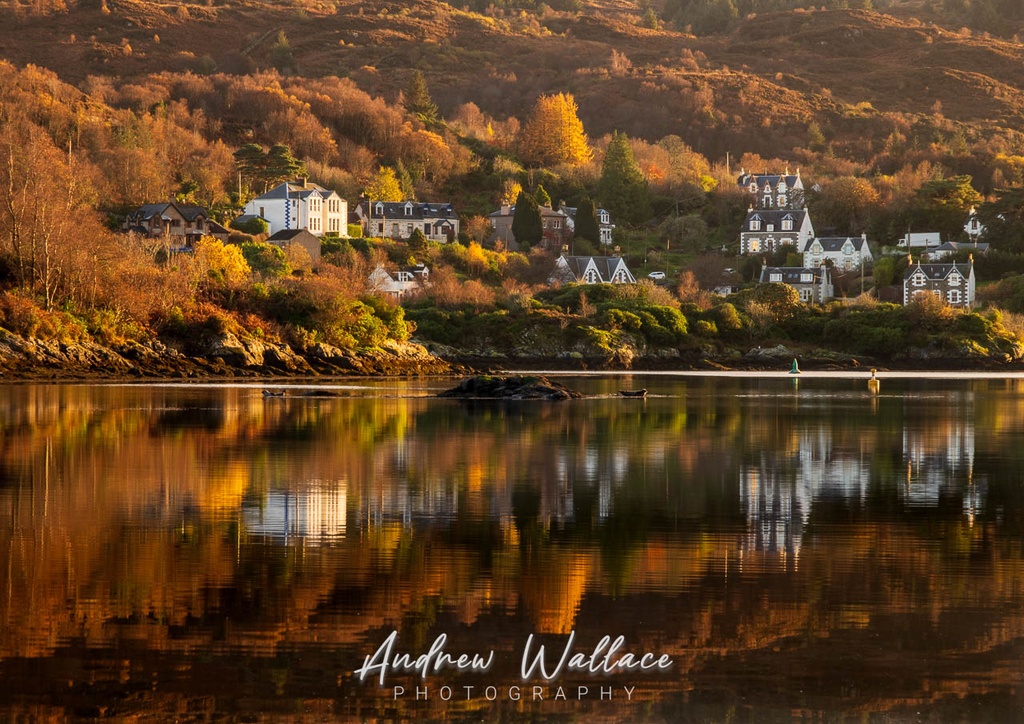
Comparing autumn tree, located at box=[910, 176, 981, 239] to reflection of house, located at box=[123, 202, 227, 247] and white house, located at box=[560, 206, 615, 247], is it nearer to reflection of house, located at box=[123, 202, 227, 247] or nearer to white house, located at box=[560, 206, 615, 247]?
white house, located at box=[560, 206, 615, 247]

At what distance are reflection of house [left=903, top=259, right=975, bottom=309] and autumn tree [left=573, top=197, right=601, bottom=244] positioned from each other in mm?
34300

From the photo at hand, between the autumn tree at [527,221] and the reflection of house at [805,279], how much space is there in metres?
23.9

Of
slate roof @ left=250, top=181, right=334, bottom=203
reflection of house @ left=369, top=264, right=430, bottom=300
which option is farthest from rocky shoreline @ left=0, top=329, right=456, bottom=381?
slate roof @ left=250, top=181, right=334, bottom=203

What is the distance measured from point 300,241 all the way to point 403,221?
2634 centimetres

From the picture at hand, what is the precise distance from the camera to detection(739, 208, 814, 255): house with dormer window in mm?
140375

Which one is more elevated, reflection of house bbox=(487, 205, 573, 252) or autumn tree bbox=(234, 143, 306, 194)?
autumn tree bbox=(234, 143, 306, 194)

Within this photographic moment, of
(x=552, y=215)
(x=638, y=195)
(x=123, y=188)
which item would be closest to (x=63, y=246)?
(x=123, y=188)

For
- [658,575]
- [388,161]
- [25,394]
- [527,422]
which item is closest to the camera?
[658,575]

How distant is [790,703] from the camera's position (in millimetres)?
9422

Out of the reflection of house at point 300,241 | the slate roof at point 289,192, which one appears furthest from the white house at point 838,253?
the reflection of house at point 300,241

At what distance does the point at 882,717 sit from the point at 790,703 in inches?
24.5

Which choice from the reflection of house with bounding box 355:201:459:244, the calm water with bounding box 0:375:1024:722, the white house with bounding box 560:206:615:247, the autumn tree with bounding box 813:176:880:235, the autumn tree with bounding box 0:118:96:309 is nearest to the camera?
the calm water with bounding box 0:375:1024:722

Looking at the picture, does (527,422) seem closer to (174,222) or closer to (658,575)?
(658,575)

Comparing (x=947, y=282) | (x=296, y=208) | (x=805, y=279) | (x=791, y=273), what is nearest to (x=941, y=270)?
(x=947, y=282)
